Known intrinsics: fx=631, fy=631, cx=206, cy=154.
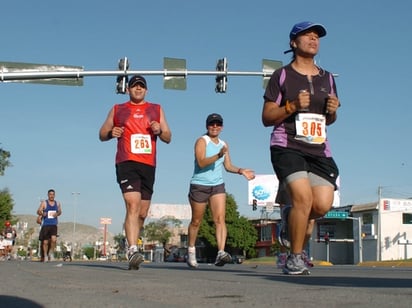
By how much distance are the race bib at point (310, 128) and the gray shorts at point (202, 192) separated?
3417 millimetres

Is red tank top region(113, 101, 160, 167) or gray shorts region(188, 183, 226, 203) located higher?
red tank top region(113, 101, 160, 167)

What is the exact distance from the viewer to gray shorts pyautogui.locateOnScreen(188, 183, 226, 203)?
28.5 ft

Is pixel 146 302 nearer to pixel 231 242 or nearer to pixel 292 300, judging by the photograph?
pixel 292 300

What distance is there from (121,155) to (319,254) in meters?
58.7

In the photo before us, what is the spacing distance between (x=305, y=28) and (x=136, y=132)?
2.80 m

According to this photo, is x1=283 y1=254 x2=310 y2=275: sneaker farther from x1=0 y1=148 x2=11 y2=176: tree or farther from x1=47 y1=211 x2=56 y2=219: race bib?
x1=0 y1=148 x2=11 y2=176: tree

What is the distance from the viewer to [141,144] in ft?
25.0

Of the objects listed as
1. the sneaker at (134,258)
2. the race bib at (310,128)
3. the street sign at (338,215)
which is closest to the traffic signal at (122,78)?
the sneaker at (134,258)

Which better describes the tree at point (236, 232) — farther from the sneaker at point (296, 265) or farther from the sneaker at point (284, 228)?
the sneaker at point (296, 265)

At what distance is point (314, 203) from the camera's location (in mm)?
5535

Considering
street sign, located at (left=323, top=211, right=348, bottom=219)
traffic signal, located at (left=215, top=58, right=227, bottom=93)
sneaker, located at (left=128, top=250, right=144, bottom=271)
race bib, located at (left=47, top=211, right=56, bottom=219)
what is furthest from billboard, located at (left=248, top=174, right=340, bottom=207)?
sneaker, located at (left=128, top=250, right=144, bottom=271)

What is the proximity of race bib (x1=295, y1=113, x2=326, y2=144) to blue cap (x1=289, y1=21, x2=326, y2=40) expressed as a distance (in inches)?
30.5

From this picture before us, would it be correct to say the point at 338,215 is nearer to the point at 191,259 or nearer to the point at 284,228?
the point at 191,259

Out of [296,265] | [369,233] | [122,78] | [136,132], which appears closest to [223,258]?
[136,132]
